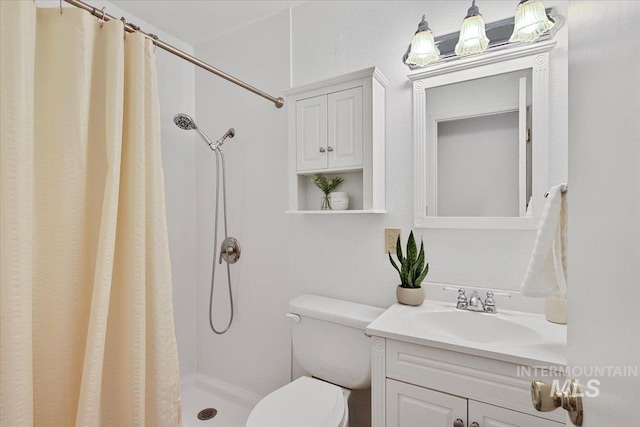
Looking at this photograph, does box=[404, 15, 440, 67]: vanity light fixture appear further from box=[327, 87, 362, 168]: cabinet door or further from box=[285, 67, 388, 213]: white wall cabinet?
box=[327, 87, 362, 168]: cabinet door

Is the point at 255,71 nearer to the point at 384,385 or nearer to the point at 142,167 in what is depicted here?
the point at 142,167

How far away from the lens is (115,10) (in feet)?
6.04

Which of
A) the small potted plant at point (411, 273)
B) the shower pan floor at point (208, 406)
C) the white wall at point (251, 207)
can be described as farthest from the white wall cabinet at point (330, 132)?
the shower pan floor at point (208, 406)

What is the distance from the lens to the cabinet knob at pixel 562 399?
49 centimetres

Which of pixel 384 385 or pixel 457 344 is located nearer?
pixel 457 344

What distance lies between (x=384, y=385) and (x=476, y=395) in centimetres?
31

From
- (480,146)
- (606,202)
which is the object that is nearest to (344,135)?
(480,146)

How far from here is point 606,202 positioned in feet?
1.27

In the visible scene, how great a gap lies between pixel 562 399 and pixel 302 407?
39.5 inches

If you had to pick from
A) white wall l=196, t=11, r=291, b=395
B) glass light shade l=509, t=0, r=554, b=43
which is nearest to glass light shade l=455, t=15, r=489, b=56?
glass light shade l=509, t=0, r=554, b=43

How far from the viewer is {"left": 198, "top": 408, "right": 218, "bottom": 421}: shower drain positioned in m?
1.88

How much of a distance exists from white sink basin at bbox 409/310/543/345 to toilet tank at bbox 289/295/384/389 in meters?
0.24

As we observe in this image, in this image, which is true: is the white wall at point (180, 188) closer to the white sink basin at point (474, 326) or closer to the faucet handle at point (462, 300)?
the white sink basin at point (474, 326)

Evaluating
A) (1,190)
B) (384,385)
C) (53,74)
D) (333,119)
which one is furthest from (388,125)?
(1,190)
